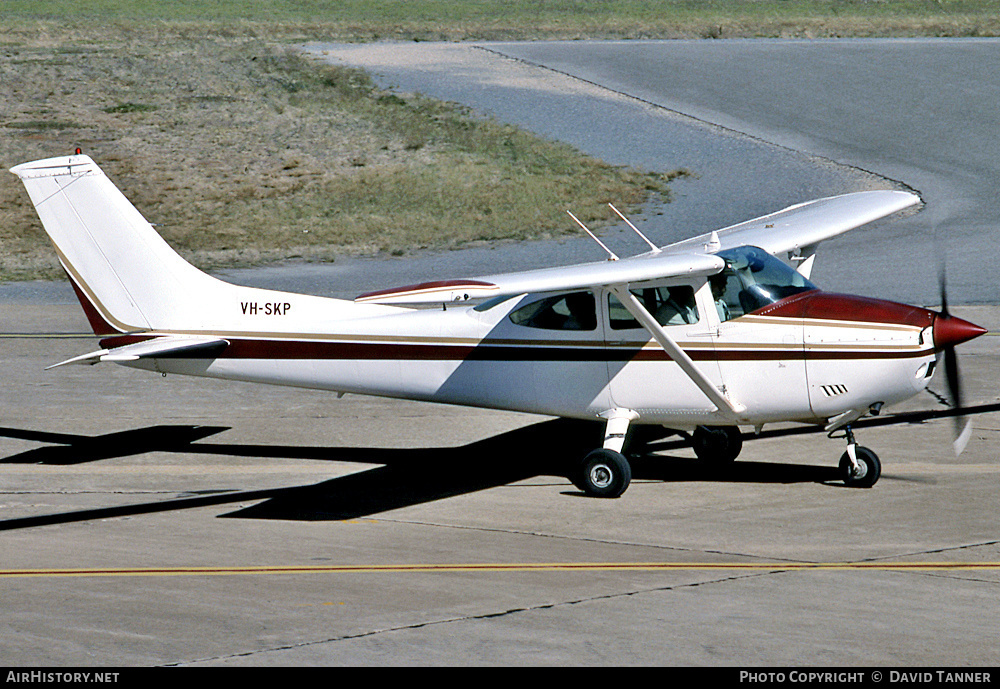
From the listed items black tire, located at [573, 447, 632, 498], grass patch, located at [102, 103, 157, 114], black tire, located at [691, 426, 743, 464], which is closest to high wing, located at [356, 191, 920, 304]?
black tire, located at [573, 447, 632, 498]

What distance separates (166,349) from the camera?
13.6 m

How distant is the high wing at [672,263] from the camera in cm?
1069

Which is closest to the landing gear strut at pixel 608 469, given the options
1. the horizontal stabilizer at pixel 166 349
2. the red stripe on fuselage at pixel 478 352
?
the red stripe on fuselage at pixel 478 352

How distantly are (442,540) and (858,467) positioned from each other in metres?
4.30

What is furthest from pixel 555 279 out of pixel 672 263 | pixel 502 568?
pixel 502 568

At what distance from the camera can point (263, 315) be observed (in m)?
13.9

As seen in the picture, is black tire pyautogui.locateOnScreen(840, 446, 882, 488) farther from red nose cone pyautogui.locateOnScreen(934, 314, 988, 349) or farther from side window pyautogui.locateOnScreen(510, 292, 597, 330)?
side window pyautogui.locateOnScreen(510, 292, 597, 330)

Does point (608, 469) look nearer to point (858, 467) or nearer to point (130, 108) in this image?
point (858, 467)

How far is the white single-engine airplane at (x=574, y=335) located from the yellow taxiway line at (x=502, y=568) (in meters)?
2.19

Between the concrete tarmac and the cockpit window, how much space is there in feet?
6.10

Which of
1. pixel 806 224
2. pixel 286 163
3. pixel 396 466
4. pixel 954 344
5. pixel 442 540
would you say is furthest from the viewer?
pixel 286 163

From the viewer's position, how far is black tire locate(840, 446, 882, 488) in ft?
41.1

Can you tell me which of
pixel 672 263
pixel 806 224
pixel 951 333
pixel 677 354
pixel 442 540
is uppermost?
pixel 806 224
